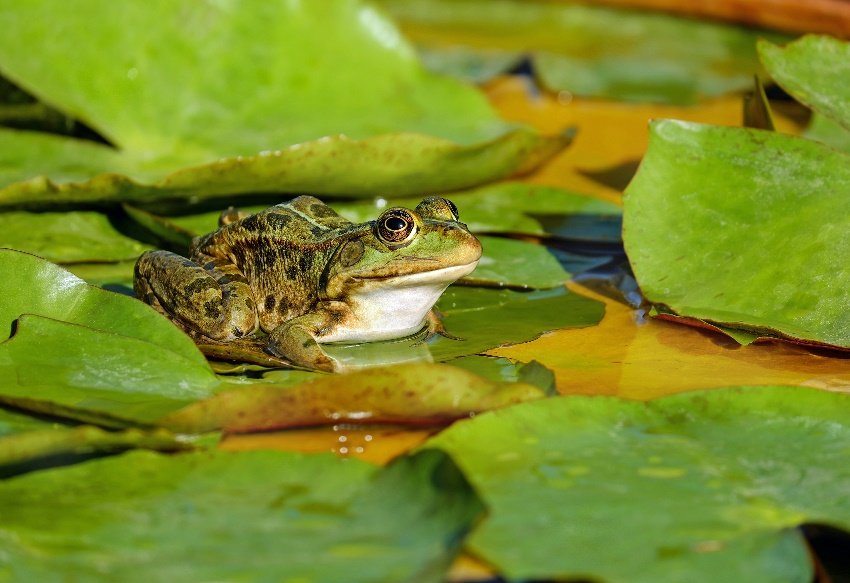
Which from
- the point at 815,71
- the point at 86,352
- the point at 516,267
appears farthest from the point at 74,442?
the point at 815,71

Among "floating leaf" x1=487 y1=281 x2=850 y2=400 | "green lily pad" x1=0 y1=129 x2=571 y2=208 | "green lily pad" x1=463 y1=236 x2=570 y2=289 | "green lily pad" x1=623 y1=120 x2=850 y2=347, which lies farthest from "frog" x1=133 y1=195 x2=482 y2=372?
"green lily pad" x1=623 y1=120 x2=850 y2=347

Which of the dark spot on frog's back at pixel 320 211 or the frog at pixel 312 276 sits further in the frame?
the dark spot on frog's back at pixel 320 211

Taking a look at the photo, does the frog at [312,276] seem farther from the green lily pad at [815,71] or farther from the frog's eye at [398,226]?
the green lily pad at [815,71]

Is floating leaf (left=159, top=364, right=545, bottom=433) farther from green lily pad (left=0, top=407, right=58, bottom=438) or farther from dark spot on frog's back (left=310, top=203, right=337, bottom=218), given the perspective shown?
dark spot on frog's back (left=310, top=203, right=337, bottom=218)

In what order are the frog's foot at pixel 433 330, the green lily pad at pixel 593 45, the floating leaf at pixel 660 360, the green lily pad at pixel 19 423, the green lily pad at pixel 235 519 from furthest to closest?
the green lily pad at pixel 593 45
the frog's foot at pixel 433 330
the floating leaf at pixel 660 360
the green lily pad at pixel 19 423
the green lily pad at pixel 235 519

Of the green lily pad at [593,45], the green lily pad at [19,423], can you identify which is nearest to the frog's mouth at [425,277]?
the green lily pad at [19,423]
